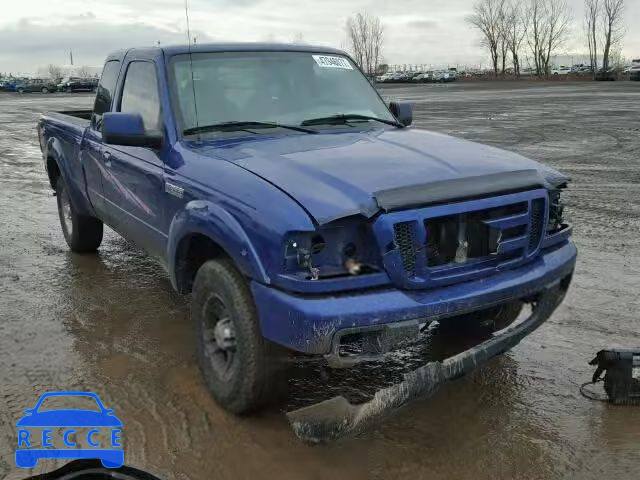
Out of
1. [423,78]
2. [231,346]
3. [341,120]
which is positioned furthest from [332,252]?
[423,78]

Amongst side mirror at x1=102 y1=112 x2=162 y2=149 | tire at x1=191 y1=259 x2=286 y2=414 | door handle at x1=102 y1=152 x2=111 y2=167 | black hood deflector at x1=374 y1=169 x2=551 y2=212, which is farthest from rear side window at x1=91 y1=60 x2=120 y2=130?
black hood deflector at x1=374 y1=169 x2=551 y2=212

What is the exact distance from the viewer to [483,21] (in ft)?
284

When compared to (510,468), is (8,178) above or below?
above

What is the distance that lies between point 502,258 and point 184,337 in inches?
93.7

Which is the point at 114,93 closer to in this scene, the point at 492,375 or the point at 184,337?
the point at 184,337

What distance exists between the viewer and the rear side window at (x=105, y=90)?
5.37m

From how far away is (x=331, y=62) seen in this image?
4.86 m

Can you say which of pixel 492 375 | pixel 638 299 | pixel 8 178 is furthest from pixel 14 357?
pixel 8 178

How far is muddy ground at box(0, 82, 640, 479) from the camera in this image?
3.13 metres

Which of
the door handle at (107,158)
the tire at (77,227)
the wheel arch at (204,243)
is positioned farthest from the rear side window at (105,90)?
the wheel arch at (204,243)

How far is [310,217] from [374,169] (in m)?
0.56

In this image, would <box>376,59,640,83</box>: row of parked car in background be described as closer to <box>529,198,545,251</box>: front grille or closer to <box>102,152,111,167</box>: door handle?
<box>102,152,111,167</box>: door handle

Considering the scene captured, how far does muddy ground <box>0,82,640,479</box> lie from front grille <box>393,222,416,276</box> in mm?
934

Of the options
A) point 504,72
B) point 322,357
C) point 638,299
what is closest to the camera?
point 322,357
